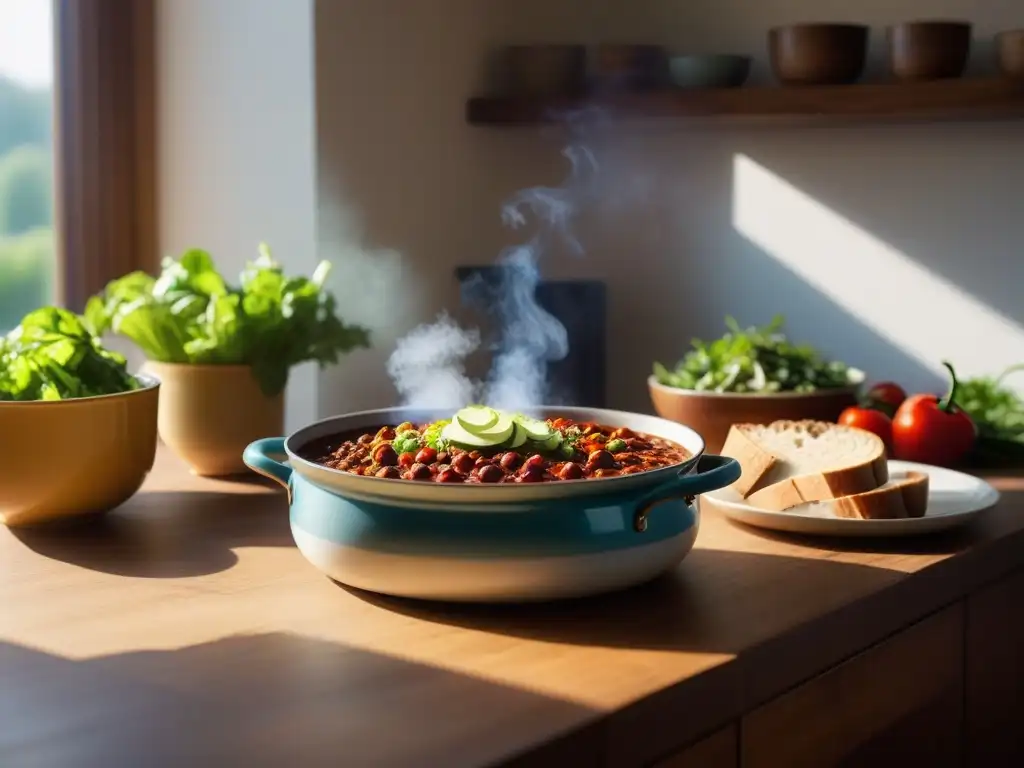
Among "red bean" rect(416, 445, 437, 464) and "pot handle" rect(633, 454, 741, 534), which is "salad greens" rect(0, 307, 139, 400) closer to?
"red bean" rect(416, 445, 437, 464)

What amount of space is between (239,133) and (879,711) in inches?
66.7

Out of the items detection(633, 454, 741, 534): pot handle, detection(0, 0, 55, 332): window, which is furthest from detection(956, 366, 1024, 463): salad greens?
detection(0, 0, 55, 332): window

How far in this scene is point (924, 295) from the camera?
2637 millimetres

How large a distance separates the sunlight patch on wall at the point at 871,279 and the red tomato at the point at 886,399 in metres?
0.53

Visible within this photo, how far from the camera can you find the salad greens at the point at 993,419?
6.47 ft

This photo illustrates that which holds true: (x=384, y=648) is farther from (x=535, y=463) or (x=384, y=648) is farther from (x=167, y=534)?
(x=167, y=534)

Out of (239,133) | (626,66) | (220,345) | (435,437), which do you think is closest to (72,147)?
(239,133)

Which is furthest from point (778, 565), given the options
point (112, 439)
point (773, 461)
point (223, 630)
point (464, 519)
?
point (112, 439)

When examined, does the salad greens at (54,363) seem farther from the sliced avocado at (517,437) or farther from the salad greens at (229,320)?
the sliced avocado at (517,437)

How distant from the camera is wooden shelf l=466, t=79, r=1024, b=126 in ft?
7.57

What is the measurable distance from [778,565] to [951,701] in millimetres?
270

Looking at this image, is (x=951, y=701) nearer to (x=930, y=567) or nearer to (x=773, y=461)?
(x=930, y=567)

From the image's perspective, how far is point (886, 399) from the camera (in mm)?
2125

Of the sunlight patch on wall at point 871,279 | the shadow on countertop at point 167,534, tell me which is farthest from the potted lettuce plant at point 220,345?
the sunlight patch on wall at point 871,279
